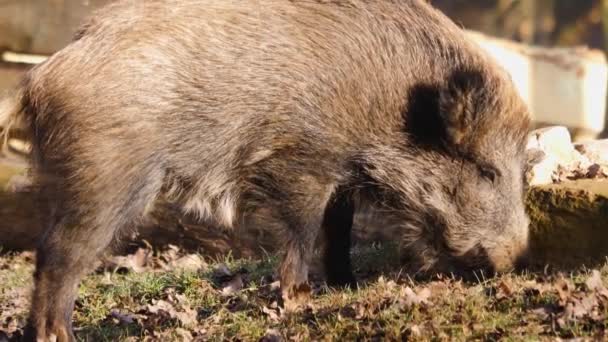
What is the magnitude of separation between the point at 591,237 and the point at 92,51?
3045 mm

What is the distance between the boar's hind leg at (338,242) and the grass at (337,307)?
12 centimetres

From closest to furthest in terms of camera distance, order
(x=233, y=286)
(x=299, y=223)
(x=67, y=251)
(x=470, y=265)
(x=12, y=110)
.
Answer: (x=67, y=251) < (x=12, y=110) < (x=299, y=223) < (x=470, y=265) < (x=233, y=286)

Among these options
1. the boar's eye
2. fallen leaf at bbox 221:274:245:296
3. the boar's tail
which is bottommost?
fallen leaf at bbox 221:274:245:296

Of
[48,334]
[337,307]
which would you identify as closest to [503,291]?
[337,307]

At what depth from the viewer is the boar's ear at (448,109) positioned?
6.29 metres

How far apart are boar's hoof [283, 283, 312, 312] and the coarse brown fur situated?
1cm

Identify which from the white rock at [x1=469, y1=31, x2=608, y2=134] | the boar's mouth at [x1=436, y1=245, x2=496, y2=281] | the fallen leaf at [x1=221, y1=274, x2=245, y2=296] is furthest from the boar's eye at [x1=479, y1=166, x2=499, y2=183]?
the white rock at [x1=469, y1=31, x2=608, y2=134]

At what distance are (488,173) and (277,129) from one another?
4.17 ft

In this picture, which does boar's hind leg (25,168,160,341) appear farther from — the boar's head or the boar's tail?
the boar's head

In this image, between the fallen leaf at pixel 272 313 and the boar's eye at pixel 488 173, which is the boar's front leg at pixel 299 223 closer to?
the fallen leaf at pixel 272 313

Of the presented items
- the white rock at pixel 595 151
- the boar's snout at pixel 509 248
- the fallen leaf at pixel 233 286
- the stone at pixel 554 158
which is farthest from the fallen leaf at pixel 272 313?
the white rock at pixel 595 151

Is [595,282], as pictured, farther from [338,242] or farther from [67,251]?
[67,251]

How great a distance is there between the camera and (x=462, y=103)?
248 inches

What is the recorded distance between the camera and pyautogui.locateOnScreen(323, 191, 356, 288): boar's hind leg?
687 centimetres
